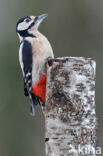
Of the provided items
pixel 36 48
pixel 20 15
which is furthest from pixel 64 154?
pixel 20 15

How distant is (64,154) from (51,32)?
6539mm

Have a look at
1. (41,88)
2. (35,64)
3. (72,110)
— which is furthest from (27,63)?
(72,110)

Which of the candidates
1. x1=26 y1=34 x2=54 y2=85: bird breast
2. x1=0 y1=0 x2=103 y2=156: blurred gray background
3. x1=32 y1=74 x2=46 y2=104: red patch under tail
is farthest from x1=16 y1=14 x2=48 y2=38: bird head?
x1=0 y1=0 x2=103 y2=156: blurred gray background

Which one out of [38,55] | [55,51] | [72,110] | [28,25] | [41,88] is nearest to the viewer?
[72,110]

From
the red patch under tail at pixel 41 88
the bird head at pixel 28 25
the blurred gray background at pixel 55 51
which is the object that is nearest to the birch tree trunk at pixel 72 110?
the red patch under tail at pixel 41 88

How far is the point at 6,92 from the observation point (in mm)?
10328

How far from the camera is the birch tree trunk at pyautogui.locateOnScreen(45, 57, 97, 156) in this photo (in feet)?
11.7

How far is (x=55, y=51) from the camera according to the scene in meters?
9.51

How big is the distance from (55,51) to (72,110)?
599cm

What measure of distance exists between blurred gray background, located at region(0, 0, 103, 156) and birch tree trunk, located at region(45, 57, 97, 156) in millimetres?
5866

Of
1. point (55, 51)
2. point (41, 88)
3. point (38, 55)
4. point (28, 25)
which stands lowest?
point (55, 51)

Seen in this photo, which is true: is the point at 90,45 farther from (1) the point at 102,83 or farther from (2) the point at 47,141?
(2) the point at 47,141

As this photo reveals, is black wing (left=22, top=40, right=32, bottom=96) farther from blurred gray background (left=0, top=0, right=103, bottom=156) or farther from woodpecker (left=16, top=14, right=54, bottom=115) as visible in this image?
blurred gray background (left=0, top=0, right=103, bottom=156)

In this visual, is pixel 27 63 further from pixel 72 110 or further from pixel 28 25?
pixel 72 110
